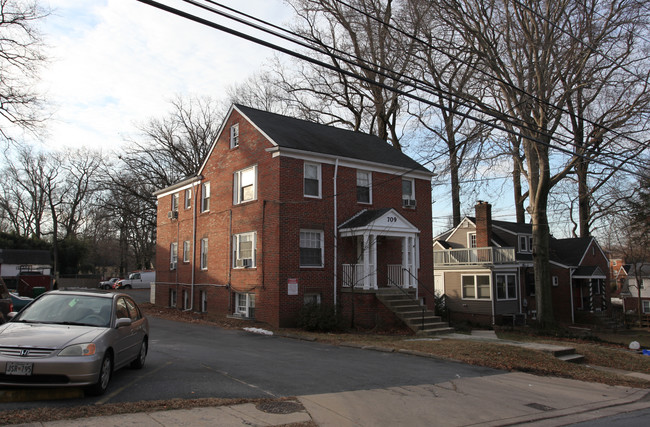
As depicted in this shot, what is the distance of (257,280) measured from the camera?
64.2 feet

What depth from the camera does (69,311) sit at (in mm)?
7836

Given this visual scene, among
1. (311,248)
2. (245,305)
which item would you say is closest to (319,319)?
(311,248)

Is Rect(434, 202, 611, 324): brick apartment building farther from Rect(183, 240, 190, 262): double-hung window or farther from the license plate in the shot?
the license plate

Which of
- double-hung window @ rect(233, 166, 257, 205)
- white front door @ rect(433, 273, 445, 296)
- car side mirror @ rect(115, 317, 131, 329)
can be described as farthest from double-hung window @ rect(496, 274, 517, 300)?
car side mirror @ rect(115, 317, 131, 329)

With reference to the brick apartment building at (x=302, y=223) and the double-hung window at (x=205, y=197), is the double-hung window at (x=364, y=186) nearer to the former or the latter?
the brick apartment building at (x=302, y=223)

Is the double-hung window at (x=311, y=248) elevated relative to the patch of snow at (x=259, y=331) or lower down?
elevated

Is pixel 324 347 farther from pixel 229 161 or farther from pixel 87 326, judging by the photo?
pixel 229 161

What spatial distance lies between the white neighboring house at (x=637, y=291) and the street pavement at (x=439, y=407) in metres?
34.1

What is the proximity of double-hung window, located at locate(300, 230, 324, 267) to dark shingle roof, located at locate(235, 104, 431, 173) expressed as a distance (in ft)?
10.9

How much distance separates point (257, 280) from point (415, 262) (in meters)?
7.24

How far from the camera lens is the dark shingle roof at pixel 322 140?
66.0 feet

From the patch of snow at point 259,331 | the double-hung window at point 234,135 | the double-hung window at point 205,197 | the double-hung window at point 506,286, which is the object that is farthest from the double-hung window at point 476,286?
the patch of snow at point 259,331

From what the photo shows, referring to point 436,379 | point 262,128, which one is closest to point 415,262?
point 262,128

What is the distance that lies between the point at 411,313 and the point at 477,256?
15.9m
